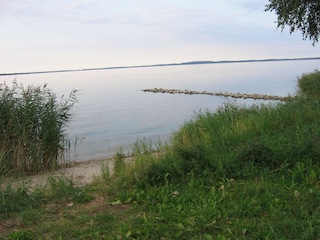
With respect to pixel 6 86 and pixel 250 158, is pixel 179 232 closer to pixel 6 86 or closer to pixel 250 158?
pixel 250 158

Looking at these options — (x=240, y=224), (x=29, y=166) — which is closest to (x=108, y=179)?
(x=240, y=224)

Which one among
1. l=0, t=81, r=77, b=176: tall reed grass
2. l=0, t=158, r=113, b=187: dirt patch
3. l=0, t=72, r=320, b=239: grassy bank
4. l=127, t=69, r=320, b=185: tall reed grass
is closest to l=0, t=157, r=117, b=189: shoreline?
l=0, t=158, r=113, b=187: dirt patch

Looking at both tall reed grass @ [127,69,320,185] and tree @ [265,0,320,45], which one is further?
tree @ [265,0,320,45]

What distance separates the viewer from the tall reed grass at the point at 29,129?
10.0 meters

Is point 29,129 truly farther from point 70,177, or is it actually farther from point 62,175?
point 62,175

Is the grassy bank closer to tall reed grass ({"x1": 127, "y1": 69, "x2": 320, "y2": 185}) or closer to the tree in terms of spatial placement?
tall reed grass ({"x1": 127, "y1": 69, "x2": 320, "y2": 185})

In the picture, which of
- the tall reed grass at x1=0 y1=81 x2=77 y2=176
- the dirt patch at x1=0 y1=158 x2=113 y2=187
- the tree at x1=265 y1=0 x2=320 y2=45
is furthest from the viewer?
the tree at x1=265 y1=0 x2=320 y2=45

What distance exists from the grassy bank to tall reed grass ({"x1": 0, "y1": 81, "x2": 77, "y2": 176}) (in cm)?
384

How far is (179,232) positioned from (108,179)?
2.87m

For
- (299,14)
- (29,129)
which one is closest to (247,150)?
(29,129)

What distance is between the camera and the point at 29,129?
33.4ft

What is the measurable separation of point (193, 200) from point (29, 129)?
6888 millimetres

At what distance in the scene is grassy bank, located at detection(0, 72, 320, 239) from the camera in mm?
4059

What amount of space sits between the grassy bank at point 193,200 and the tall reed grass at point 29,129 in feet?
12.6
